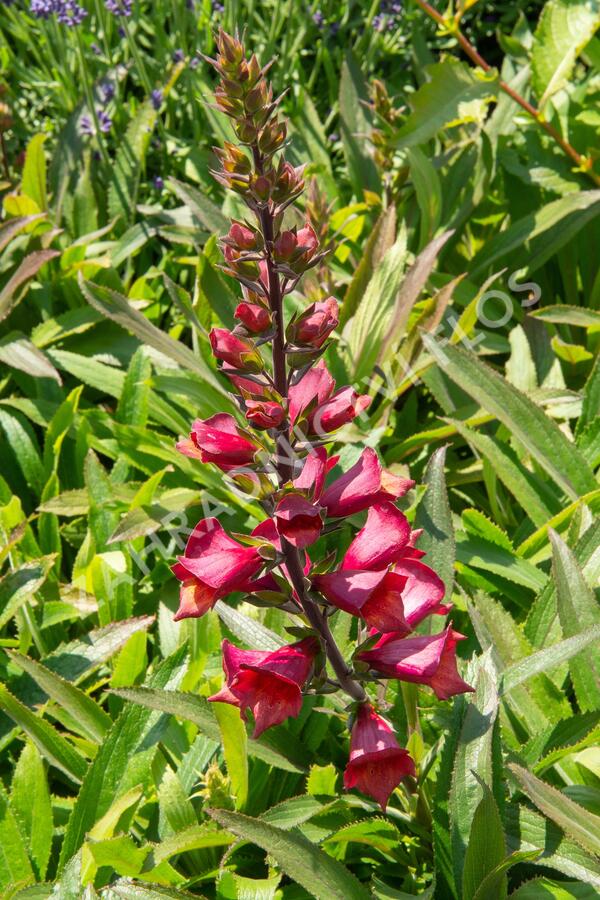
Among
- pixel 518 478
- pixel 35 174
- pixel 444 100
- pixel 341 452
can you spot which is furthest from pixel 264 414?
pixel 35 174

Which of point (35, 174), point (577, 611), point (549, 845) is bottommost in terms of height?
point (549, 845)

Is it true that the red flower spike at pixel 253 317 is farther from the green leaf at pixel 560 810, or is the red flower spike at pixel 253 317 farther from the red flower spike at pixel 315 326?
the green leaf at pixel 560 810

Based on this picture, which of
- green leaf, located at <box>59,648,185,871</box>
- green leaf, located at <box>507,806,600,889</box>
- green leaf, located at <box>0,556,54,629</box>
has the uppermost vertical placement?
green leaf, located at <box>0,556,54,629</box>

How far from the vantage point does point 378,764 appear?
1562 millimetres

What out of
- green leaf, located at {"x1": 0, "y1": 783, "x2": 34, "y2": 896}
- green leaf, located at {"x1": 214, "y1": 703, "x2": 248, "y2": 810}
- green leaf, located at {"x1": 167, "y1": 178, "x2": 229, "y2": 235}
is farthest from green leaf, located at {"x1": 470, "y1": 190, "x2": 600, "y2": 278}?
green leaf, located at {"x1": 0, "y1": 783, "x2": 34, "y2": 896}

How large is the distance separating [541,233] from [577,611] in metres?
1.89

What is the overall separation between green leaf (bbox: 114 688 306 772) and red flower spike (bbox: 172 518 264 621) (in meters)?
0.46

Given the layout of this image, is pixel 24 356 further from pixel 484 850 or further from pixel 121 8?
pixel 484 850

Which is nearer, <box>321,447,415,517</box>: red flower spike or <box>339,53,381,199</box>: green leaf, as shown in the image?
<box>321,447,415,517</box>: red flower spike

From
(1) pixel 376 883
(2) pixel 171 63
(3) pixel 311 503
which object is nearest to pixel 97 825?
(1) pixel 376 883

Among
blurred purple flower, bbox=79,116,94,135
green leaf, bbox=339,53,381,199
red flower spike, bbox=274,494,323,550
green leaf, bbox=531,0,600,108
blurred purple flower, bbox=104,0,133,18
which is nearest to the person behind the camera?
red flower spike, bbox=274,494,323,550

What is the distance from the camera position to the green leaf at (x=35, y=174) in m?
3.88

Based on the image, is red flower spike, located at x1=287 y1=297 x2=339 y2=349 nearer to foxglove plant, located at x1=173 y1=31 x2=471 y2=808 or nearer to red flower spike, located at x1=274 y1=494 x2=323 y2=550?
foxglove plant, located at x1=173 y1=31 x2=471 y2=808

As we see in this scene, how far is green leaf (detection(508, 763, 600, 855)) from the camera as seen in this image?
5.30 ft
